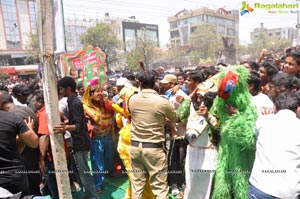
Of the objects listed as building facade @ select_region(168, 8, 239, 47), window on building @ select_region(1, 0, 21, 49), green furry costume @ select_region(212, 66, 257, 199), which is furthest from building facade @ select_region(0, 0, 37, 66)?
green furry costume @ select_region(212, 66, 257, 199)

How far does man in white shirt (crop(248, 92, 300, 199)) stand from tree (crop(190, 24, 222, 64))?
172 feet

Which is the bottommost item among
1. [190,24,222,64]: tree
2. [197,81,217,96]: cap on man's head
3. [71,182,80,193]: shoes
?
[71,182,80,193]: shoes

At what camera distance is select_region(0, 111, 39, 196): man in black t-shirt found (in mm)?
2252

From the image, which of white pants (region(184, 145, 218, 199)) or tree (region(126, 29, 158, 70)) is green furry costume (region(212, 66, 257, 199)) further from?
tree (region(126, 29, 158, 70))

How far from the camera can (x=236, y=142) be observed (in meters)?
2.31

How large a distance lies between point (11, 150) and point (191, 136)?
5.51 ft

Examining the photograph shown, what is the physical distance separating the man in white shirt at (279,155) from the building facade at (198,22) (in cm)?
7251

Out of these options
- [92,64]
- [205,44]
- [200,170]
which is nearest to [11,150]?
[200,170]

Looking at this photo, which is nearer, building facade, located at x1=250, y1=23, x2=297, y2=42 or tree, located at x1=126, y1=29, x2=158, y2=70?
tree, located at x1=126, y1=29, x2=158, y2=70

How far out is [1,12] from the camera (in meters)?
46.6

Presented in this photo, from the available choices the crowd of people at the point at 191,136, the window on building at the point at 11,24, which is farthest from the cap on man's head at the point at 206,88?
the window on building at the point at 11,24

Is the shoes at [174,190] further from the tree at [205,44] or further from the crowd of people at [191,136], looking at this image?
the tree at [205,44]

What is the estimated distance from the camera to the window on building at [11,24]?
47469 millimetres

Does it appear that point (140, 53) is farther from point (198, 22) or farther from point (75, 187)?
point (75, 187)
